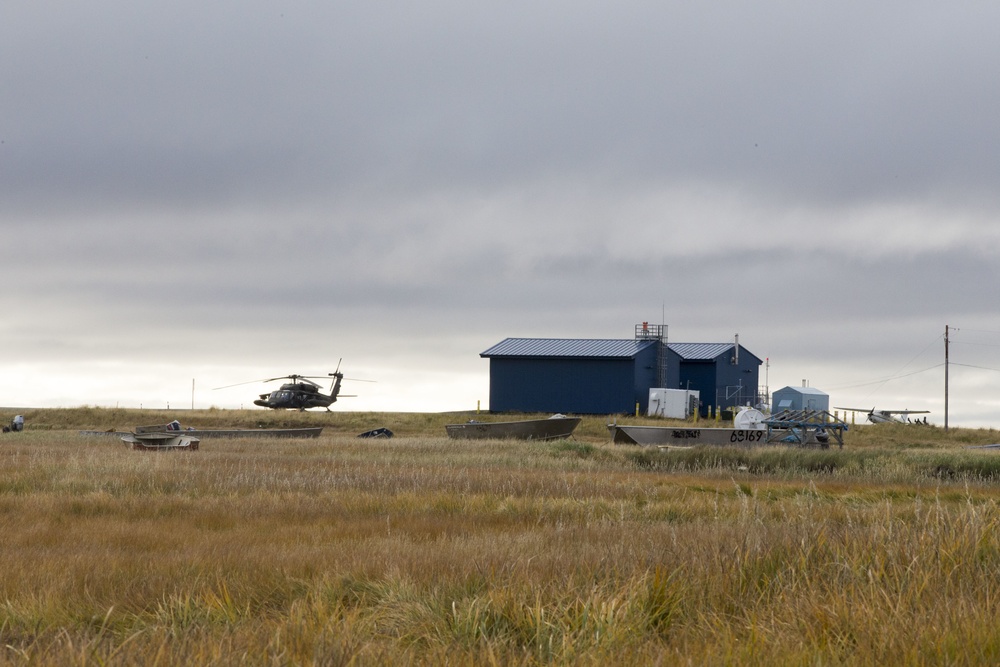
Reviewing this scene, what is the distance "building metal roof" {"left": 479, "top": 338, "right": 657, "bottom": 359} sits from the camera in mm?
65438

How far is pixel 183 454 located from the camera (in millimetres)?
23828

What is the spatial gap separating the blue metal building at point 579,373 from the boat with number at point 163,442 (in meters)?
38.4

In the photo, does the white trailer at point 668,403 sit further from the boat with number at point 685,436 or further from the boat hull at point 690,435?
the boat hull at point 690,435

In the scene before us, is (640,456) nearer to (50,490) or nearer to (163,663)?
(50,490)

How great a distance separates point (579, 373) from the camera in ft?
214

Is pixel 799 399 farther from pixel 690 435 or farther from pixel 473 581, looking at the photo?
pixel 473 581

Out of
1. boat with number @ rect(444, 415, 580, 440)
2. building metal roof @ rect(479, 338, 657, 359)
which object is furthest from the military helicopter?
boat with number @ rect(444, 415, 580, 440)

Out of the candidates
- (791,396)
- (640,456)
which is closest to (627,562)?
(640,456)

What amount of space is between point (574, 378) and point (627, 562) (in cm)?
5822

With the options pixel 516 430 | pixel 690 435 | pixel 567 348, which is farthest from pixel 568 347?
pixel 690 435

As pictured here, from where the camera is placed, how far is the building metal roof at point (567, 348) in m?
65.4

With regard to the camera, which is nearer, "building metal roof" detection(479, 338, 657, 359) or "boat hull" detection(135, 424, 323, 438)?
"boat hull" detection(135, 424, 323, 438)

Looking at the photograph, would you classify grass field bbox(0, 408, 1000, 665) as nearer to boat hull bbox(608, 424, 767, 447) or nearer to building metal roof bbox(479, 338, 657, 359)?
boat hull bbox(608, 424, 767, 447)

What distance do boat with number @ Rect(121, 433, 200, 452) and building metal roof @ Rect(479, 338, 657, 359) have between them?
38712mm
